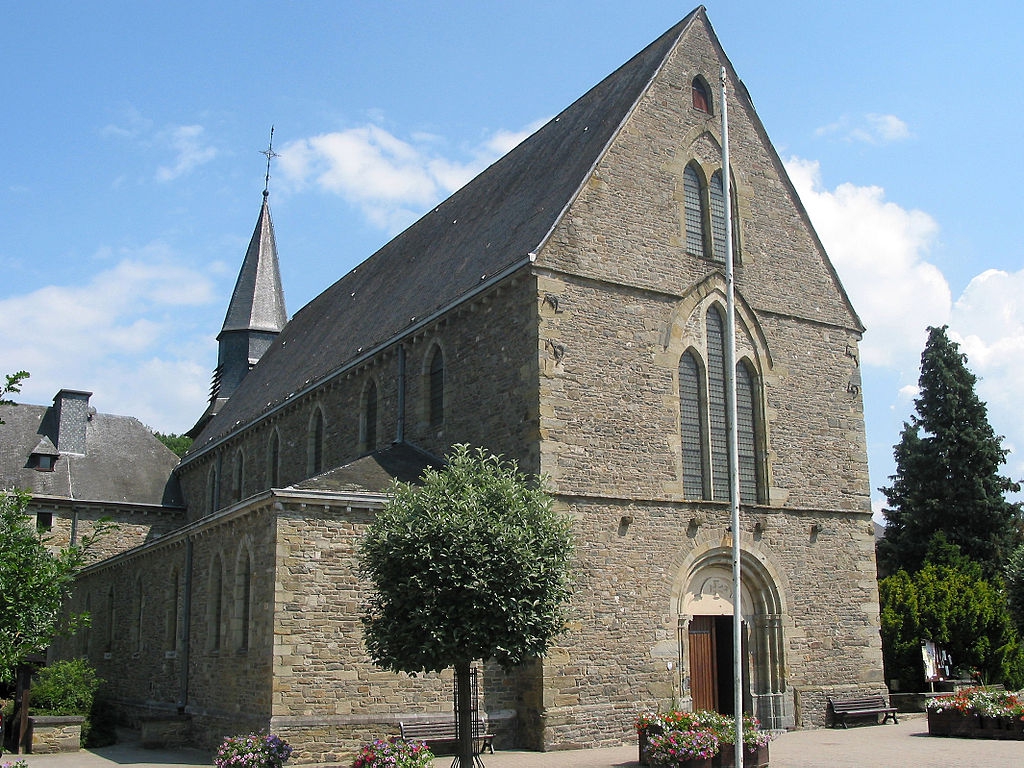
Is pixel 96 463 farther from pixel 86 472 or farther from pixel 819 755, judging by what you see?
pixel 819 755

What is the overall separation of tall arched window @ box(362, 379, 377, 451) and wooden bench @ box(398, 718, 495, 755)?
9.33 m

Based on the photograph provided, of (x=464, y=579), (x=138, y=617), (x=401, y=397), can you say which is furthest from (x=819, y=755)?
(x=138, y=617)

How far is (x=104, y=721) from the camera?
957 inches

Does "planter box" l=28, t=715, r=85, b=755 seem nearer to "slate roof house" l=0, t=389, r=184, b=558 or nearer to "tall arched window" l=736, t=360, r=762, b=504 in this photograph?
"tall arched window" l=736, t=360, r=762, b=504

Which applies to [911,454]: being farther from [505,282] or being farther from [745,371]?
[505,282]

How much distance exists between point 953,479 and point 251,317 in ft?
106

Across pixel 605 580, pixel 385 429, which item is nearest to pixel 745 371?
pixel 605 580

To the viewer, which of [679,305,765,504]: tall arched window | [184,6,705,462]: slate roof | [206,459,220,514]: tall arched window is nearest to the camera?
[679,305,765,504]: tall arched window

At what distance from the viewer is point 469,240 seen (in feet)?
87.4

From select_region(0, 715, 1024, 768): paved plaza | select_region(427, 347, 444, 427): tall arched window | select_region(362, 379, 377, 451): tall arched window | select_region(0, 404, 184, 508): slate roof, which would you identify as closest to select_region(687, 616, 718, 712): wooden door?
select_region(0, 715, 1024, 768): paved plaza

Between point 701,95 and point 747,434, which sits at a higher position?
point 701,95

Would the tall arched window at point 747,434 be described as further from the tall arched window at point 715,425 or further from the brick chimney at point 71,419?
the brick chimney at point 71,419

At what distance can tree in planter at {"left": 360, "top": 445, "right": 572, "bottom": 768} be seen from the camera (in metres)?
15.0

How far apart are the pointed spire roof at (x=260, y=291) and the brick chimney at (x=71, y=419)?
28.3 feet
